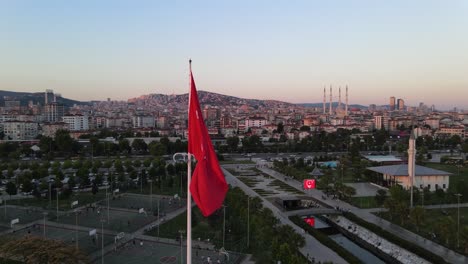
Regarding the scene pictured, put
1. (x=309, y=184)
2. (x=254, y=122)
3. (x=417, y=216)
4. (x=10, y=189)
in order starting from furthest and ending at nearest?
1. (x=254, y=122)
2. (x=309, y=184)
3. (x=10, y=189)
4. (x=417, y=216)

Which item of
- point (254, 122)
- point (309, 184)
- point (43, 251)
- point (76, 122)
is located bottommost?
point (309, 184)

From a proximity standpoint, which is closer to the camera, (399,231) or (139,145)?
(399,231)

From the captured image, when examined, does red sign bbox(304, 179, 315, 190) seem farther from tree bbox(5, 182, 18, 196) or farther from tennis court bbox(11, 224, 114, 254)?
tree bbox(5, 182, 18, 196)

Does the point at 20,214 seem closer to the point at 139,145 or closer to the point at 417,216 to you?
the point at 417,216

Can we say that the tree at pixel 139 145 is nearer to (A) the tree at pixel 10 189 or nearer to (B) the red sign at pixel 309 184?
(A) the tree at pixel 10 189

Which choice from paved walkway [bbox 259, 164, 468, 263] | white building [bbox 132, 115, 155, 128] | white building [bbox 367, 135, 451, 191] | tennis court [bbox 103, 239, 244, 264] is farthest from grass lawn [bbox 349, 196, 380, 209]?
white building [bbox 132, 115, 155, 128]

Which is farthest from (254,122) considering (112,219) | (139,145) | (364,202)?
(112,219)
